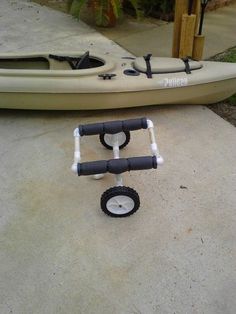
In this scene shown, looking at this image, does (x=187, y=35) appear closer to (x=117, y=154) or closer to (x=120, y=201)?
(x=117, y=154)

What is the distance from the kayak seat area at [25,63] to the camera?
2854 millimetres

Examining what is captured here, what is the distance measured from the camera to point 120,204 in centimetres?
198

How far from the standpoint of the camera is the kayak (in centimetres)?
254

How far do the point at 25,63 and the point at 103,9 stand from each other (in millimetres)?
1703

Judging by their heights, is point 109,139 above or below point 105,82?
below

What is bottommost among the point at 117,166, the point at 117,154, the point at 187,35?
the point at 117,154

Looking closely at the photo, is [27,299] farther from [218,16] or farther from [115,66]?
[218,16]

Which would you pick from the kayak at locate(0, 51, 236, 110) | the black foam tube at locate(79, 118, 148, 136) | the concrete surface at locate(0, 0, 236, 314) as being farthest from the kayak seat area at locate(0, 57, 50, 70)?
the black foam tube at locate(79, 118, 148, 136)

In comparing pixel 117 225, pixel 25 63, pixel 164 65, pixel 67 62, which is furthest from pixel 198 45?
pixel 117 225

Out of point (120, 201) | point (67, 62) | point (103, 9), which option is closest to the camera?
point (120, 201)

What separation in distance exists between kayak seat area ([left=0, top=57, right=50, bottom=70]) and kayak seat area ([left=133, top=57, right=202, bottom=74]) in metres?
0.75

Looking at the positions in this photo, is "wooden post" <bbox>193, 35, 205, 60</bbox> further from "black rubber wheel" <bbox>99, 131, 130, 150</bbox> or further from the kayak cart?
the kayak cart

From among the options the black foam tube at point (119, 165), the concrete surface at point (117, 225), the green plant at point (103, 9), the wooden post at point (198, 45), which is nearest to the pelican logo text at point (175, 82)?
the concrete surface at point (117, 225)

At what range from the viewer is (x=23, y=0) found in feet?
17.9
